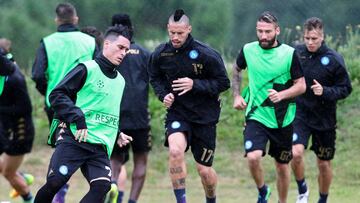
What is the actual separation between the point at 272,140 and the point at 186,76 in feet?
4.38

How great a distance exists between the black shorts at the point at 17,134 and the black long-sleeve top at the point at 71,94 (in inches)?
156

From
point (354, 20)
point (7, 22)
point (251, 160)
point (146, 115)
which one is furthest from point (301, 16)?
point (7, 22)

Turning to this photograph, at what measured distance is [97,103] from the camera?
395 inches

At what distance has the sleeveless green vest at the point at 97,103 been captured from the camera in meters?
9.98

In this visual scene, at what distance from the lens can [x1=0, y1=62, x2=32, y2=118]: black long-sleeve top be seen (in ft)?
45.1

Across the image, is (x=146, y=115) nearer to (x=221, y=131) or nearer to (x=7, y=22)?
(x=221, y=131)

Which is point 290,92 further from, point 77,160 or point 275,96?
point 77,160

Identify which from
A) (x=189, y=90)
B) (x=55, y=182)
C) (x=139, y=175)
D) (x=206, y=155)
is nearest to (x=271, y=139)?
(x=206, y=155)

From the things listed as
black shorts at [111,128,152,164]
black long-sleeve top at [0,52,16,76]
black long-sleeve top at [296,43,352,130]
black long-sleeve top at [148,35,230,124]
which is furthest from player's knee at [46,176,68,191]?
black long-sleeve top at [296,43,352,130]

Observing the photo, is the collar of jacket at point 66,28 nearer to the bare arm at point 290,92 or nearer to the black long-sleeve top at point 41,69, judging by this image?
the black long-sleeve top at point 41,69

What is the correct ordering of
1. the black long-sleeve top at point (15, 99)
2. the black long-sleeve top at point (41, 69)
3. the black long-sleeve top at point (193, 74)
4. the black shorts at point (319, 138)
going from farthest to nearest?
the black long-sleeve top at point (15, 99), the black shorts at point (319, 138), the black long-sleeve top at point (41, 69), the black long-sleeve top at point (193, 74)

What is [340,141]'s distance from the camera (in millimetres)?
17469

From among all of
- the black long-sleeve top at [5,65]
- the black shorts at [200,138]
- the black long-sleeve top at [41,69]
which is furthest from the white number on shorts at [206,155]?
the black long-sleeve top at [5,65]

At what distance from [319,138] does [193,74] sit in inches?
91.4
